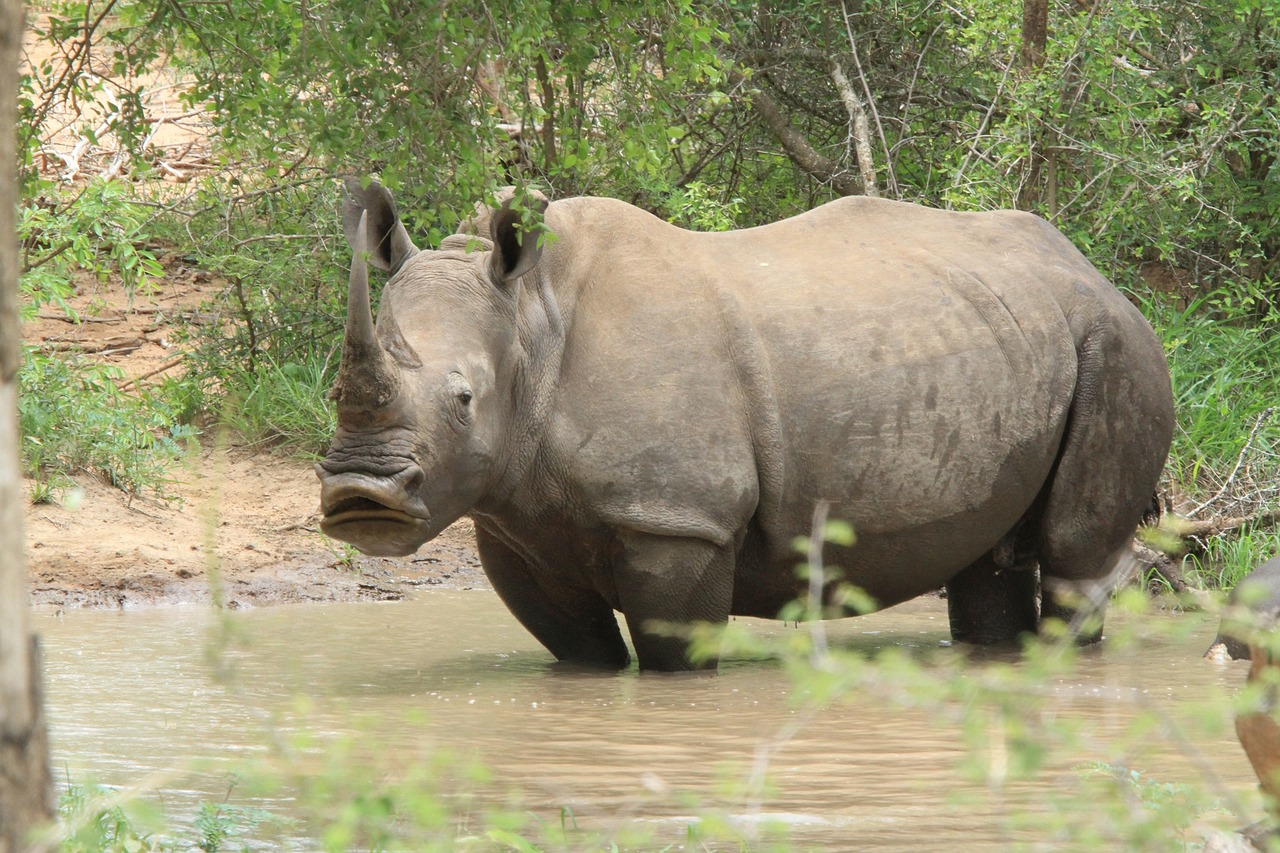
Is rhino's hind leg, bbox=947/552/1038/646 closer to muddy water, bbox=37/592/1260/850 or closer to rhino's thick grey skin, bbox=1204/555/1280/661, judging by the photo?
muddy water, bbox=37/592/1260/850

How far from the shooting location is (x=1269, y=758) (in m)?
3.25

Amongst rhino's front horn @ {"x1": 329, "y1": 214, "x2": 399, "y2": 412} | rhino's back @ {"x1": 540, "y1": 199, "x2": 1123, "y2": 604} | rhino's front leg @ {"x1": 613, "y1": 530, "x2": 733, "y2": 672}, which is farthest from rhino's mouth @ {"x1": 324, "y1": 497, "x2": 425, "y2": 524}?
rhino's front leg @ {"x1": 613, "y1": 530, "x2": 733, "y2": 672}

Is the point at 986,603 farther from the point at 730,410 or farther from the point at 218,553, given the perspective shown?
the point at 218,553

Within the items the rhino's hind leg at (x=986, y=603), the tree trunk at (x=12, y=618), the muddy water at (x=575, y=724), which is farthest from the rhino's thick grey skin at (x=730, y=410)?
the tree trunk at (x=12, y=618)

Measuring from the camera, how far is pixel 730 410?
6297mm

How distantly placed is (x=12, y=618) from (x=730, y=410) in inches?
167

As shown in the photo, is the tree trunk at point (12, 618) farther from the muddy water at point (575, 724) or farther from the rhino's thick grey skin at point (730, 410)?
the rhino's thick grey skin at point (730, 410)

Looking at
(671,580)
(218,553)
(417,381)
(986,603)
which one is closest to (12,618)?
(417,381)

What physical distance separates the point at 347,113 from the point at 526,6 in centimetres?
68

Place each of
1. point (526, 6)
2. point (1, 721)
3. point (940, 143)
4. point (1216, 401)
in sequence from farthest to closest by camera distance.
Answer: point (940, 143) → point (1216, 401) → point (526, 6) → point (1, 721)

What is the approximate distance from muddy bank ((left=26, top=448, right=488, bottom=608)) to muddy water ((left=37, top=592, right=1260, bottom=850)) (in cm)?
36

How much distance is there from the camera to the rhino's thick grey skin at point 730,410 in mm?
5984

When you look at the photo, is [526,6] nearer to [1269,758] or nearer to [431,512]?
[431,512]

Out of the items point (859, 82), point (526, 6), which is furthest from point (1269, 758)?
point (859, 82)
